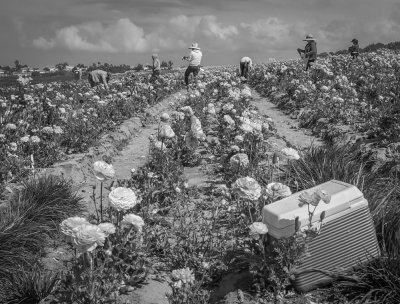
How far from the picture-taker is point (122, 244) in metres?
3.60

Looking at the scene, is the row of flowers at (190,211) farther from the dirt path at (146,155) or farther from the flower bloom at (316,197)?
the dirt path at (146,155)

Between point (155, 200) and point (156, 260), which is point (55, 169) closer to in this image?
point (155, 200)

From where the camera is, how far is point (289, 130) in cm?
1013

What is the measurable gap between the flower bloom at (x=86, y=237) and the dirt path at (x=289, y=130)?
448 centimetres

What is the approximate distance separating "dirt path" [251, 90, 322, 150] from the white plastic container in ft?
10.7

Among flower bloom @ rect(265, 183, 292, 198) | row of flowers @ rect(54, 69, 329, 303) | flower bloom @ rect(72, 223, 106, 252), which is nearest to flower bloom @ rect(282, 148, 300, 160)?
row of flowers @ rect(54, 69, 329, 303)

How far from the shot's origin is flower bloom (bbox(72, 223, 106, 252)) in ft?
7.98

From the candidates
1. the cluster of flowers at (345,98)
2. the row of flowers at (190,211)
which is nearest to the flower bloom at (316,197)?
the row of flowers at (190,211)

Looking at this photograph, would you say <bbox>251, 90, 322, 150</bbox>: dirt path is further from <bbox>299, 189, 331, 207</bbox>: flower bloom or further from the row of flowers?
<bbox>299, 189, 331, 207</bbox>: flower bloom

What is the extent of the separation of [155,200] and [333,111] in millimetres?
5768

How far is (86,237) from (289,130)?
27.0 feet

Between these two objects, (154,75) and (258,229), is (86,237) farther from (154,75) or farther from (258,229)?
(154,75)

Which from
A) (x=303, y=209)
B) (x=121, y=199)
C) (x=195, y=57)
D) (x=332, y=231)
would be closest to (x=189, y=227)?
(x=121, y=199)

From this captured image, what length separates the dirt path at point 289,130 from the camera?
328 inches
